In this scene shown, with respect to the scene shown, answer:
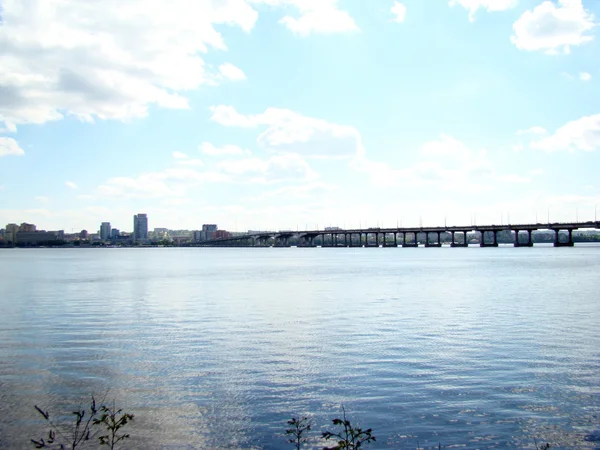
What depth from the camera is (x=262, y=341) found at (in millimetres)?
28172

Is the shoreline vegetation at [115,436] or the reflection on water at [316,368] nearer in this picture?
the shoreline vegetation at [115,436]

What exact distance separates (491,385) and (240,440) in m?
9.33

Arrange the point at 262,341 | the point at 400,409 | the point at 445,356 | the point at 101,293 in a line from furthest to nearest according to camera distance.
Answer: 1. the point at 101,293
2. the point at 262,341
3. the point at 445,356
4. the point at 400,409

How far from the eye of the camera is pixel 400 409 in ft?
54.8

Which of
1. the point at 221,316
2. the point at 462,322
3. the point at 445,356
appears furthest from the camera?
the point at 221,316

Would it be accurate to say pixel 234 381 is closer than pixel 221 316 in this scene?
Yes

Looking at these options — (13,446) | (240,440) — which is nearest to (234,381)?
(240,440)

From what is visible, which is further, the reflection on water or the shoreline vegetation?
the reflection on water

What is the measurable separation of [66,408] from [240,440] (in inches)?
246

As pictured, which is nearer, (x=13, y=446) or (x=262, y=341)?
(x=13, y=446)

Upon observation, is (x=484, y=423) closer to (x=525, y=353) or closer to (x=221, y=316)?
(x=525, y=353)

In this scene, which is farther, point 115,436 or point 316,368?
point 316,368

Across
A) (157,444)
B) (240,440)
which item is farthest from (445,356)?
(157,444)

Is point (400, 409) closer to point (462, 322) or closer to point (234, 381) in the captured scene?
point (234, 381)
